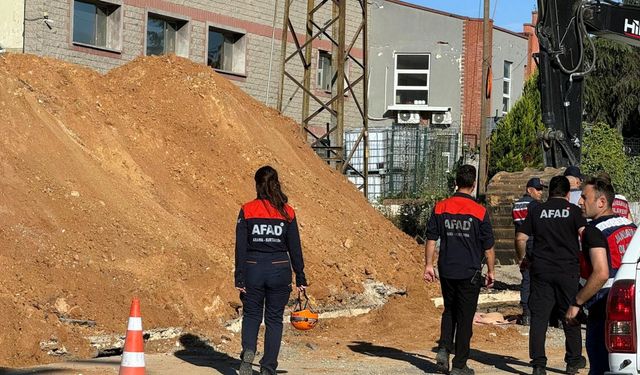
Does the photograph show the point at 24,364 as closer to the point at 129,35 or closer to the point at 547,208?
the point at 547,208

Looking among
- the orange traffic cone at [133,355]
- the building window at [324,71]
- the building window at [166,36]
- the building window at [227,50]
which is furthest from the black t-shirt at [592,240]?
the building window at [324,71]

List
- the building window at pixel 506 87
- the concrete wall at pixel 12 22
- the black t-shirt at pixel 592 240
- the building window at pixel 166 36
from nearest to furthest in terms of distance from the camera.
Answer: the black t-shirt at pixel 592 240 → the concrete wall at pixel 12 22 → the building window at pixel 166 36 → the building window at pixel 506 87

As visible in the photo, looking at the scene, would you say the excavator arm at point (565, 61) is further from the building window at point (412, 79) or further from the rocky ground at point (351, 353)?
the building window at point (412, 79)

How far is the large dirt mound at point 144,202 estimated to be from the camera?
12438mm

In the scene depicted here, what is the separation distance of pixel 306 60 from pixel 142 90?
10.9 metres

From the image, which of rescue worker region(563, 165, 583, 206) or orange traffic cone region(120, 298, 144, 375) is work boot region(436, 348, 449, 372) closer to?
rescue worker region(563, 165, 583, 206)

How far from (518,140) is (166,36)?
38.5 ft

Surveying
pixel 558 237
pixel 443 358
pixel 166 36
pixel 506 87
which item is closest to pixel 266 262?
pixel 443 358

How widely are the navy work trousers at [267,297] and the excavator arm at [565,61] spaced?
27.3 feet

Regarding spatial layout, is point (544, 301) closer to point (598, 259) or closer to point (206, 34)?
point (598, 259)

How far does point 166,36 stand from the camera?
3109 cm

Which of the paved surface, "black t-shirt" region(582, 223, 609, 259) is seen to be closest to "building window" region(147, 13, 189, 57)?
the paved surface

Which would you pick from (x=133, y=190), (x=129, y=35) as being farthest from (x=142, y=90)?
(x=129, y=35)

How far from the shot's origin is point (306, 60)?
29031mm
